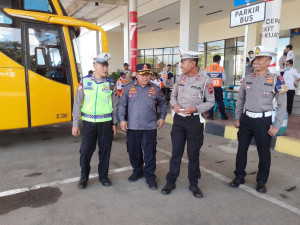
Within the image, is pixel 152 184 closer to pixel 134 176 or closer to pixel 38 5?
pixel 134 176

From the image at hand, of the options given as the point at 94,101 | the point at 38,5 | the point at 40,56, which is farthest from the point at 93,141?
the point at 38,5

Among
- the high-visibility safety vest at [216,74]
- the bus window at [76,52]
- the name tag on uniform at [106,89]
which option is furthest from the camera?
the high-visibility safety vest at [216,74]

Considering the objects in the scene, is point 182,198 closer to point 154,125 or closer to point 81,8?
point 154,125

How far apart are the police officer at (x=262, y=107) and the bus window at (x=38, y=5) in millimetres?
4150

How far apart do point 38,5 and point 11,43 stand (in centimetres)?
95

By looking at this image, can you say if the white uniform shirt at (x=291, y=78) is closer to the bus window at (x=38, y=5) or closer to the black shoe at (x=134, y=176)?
the black shoe at (x=134, y=176)

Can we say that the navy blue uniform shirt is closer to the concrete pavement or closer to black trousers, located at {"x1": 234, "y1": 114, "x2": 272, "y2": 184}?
the concrete pavement

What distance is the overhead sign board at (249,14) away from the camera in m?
4.69

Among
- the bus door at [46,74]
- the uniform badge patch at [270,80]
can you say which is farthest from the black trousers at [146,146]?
the bus door at [46,74]

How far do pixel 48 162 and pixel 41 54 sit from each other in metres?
2.16

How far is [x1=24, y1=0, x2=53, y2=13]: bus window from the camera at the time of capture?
502cm

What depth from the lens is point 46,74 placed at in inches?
203

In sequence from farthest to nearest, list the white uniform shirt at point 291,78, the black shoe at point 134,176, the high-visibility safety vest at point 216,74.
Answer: the white uniform shirt at point 291,78 < the high-visibility safety vest at point 216,74 < the black shoe at point 134,176

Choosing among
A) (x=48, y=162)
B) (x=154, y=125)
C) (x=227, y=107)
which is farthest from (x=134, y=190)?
(x=227, y=107)
